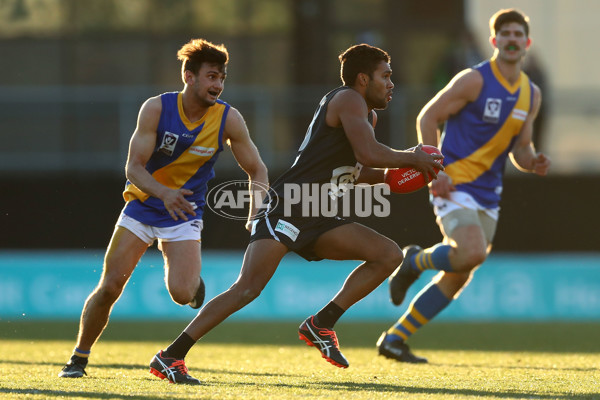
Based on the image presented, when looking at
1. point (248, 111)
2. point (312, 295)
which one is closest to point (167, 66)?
point (248, 111)

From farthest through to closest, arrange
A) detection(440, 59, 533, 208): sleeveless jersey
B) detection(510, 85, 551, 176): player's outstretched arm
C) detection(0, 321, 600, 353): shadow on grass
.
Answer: detection(0, 321, 600, 353): shadow on grass, detection(510, 85, 551, 176): player's outstretched arm, detection(440, 59, 533, 208): sleeveless jersey

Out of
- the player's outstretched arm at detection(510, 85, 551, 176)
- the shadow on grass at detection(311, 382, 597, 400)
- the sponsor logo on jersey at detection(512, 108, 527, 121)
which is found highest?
the sponsor logo on jersey at detection(512, 108, 527, 121)

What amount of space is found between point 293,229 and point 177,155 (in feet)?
2.95

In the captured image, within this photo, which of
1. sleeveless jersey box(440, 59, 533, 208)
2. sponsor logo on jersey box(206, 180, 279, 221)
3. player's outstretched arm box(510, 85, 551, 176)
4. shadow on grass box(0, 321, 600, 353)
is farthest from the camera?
sponsor logo on jersey box(206, 180, 279, 221)

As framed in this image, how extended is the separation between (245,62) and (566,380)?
9.96 metres

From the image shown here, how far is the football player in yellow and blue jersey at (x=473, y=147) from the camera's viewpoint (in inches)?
311

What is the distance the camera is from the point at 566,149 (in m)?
13.9

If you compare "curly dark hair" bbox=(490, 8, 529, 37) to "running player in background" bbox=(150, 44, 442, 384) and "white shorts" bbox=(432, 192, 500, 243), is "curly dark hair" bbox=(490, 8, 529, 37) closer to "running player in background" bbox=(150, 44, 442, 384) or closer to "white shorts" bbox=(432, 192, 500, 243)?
"white shorts" bbox=(432, 192, 500, 243)

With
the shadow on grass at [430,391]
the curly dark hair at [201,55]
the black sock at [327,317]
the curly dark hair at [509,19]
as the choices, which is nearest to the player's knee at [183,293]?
the black sock at [327,317]

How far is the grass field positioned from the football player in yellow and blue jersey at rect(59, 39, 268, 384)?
0.48 metres

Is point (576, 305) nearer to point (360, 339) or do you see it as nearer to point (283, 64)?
point (360, 339)

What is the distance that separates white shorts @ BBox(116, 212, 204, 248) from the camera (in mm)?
6668

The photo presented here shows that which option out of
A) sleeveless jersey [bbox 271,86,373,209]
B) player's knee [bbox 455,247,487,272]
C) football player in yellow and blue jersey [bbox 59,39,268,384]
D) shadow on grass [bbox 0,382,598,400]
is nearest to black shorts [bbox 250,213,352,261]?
sleeveless jersey [bbox 271,86,373,209]

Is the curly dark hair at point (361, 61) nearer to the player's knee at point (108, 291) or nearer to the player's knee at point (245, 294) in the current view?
the player's knee at point (245, 294)
